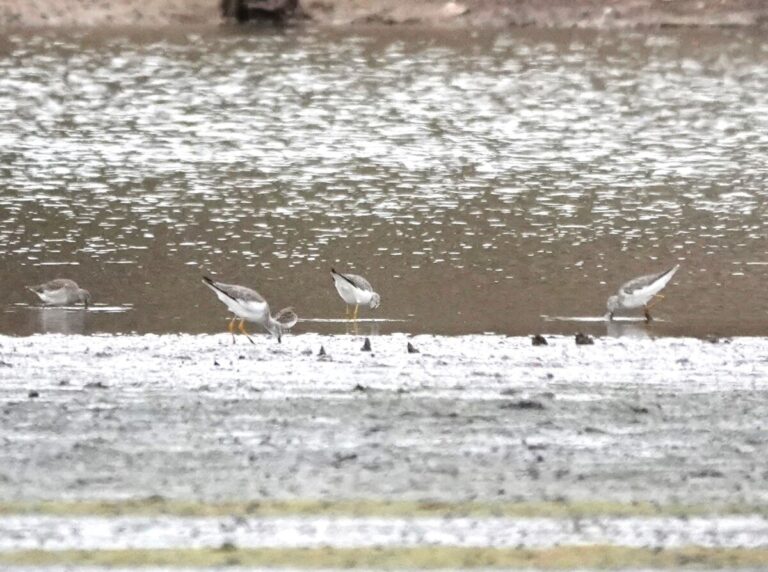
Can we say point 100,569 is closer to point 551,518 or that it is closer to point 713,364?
point 551,518

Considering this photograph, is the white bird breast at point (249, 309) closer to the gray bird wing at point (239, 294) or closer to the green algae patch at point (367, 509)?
the gray bird wing at point (239, 294)

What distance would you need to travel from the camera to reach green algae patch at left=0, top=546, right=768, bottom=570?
21.5ft

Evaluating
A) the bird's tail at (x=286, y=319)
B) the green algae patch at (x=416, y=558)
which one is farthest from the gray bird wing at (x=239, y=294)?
the green algae patch at (x=416, y=558)

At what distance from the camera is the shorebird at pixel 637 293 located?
15.9 m

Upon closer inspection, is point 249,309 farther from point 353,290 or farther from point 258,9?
point 258,9

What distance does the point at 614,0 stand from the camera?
54594mm

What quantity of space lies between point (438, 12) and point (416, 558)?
47628 mm

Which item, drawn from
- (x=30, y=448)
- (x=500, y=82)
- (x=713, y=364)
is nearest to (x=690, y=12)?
(x=500, y=82)

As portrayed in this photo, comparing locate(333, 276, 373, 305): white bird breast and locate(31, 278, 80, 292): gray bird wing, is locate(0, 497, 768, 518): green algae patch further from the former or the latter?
locate(31, 278, 80, 292): gray bird wing

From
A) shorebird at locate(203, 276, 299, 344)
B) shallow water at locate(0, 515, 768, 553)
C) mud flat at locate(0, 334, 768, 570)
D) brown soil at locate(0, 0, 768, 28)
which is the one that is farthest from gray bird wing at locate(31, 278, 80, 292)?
brown soil at locate(0, 0, 768, 28)

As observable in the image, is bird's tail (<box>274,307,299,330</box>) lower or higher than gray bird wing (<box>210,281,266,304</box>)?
lower

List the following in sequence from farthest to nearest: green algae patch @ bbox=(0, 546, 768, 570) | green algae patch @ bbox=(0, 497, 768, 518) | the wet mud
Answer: the wet mud → green algae patch @ bbox=(0, 497, 768, 518) → green algae patch @ bbox=(0, 546, 768, 570)

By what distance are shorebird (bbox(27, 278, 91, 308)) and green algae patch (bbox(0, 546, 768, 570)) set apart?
9963 mm

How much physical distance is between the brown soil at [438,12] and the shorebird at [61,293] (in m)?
36.0
